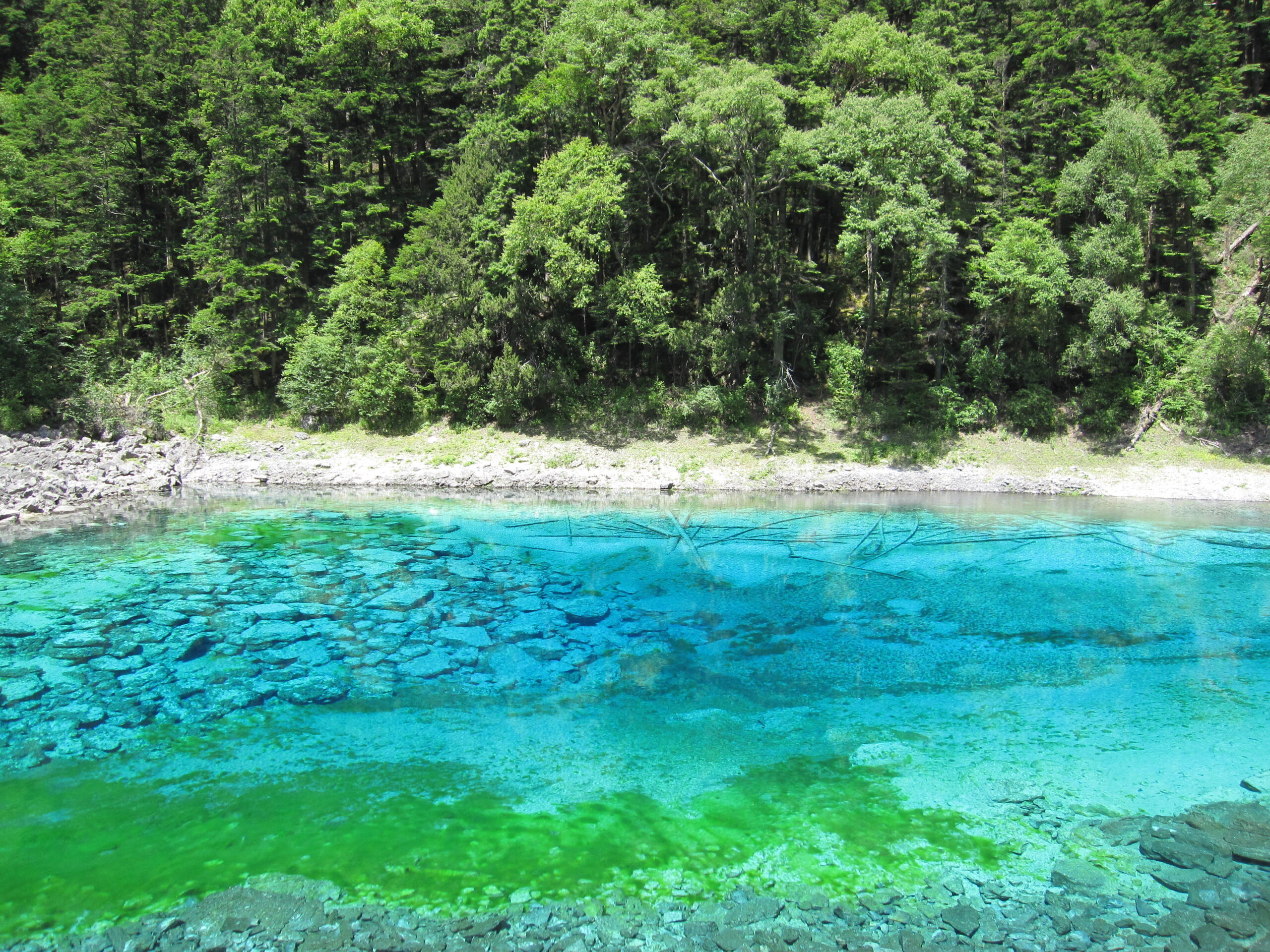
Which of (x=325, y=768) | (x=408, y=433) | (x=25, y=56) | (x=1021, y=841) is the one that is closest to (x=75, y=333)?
(x=408, y=433)

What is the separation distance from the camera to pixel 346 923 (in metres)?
4.28

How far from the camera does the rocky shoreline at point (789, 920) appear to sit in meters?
4.12

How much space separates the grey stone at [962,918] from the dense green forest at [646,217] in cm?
2066

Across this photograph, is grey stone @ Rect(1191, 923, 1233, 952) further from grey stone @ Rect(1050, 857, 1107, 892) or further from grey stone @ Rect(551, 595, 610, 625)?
grey stone @ Rect(551, 595, 610, 625)

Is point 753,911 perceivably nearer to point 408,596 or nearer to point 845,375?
point 408,596

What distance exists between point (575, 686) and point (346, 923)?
382 centimetres

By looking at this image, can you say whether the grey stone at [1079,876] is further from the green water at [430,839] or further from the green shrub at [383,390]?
the green shrub at [383,390]

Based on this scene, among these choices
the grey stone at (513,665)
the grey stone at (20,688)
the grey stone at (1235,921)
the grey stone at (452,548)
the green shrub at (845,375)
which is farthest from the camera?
the green shrub at (845,375)

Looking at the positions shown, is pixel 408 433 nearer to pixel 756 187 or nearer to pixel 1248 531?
pixel 756 187

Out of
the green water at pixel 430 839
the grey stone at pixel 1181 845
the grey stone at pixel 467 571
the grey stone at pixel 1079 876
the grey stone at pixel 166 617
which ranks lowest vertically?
the grey stone at pixel 166 617

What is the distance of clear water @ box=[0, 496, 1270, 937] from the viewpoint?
497cm

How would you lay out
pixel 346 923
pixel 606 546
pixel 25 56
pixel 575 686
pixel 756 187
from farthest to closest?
pixel 25 56 < pixel 756 187 < pixel 606 546 < pixel 575 686 < pixel 346 923

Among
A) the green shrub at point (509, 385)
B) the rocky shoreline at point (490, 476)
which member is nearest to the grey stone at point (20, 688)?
the rocky shoreline at point (490, 476)

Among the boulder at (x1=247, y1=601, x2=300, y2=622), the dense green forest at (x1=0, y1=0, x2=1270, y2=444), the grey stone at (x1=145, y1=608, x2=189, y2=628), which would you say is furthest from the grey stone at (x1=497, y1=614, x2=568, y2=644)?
the dense green forest at (x1=0, y1=0, x2=1270, y2=444)
